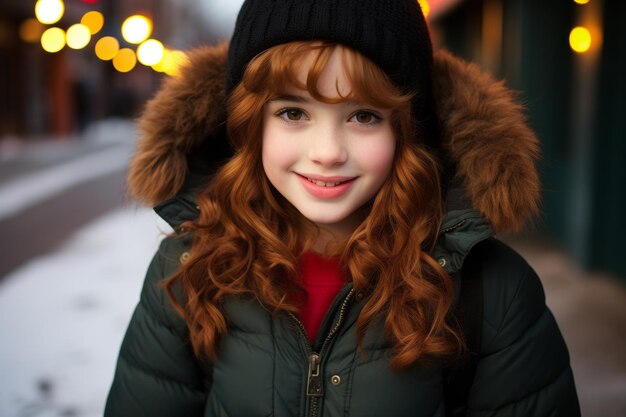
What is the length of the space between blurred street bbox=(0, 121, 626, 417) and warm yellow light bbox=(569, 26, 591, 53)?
1.95 meters

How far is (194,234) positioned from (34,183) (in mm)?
11916

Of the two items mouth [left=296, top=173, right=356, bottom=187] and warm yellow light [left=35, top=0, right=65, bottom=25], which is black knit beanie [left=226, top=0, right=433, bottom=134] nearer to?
mouth [left=296, top=173, right=356, bottom=187]

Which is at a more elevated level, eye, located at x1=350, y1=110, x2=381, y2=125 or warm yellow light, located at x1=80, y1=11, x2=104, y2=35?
warm yellow light, located at x1=80, y1=11, x2=104, y2=35

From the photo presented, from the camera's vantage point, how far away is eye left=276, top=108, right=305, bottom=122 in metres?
1.72

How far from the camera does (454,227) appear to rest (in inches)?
67.3

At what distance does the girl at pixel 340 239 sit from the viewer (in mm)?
1647

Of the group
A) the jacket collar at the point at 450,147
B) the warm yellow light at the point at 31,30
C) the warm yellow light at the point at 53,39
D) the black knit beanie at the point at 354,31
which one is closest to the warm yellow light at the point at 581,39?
the jacket collar at the point at 450,147

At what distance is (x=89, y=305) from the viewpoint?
521cm

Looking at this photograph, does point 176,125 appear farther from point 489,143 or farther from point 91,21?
point 91,21

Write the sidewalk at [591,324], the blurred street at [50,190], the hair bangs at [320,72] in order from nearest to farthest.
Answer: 1. the hair bangs at [320,72]
2. the sidewalk at [591,324]
3. the blurred street at [50,190]

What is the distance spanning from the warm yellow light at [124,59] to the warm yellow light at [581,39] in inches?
1215

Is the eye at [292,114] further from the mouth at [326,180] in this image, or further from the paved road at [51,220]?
the paved road at [51,220]

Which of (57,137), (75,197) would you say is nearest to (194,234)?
(75,197)

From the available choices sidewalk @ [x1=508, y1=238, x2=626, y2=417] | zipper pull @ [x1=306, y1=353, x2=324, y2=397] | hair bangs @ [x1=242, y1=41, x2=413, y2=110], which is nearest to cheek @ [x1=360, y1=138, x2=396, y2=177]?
hair bangs @ [x1=242, y1=41, x2=413, y2=110]
